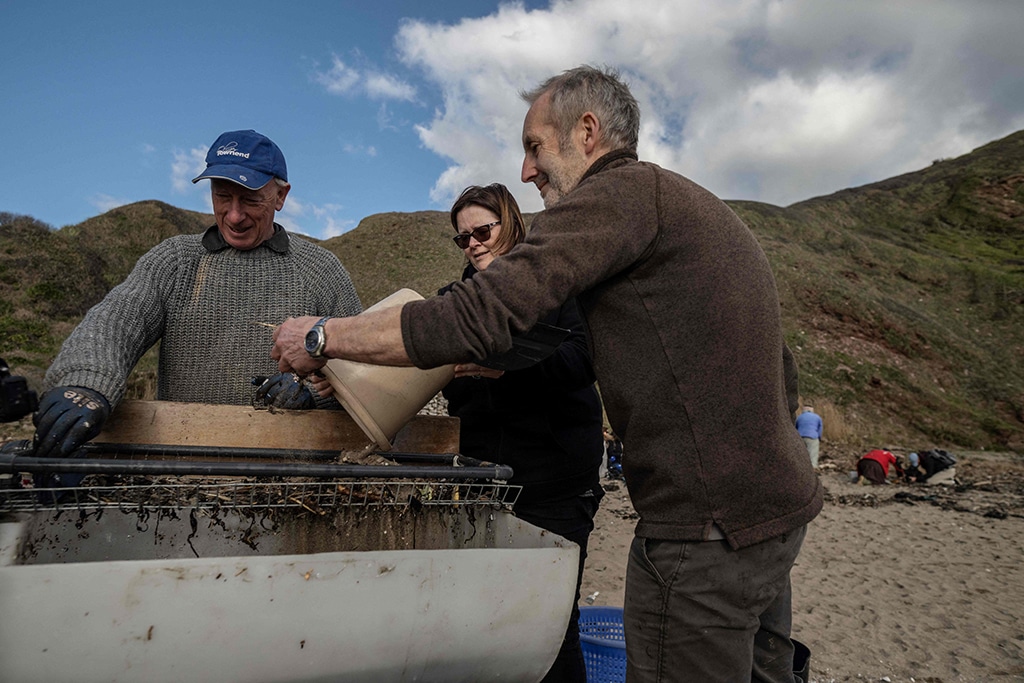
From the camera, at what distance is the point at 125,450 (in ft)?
5.62

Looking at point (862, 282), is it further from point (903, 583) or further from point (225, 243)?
point (225, 243)

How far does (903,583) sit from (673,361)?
225 inches

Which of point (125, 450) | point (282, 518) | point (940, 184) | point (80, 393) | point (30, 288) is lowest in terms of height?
point (282, 518)

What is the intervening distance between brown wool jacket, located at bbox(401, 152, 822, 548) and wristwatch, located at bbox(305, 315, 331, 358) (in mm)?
196

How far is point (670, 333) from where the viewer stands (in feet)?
4.72

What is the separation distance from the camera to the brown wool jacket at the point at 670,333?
1.37 m

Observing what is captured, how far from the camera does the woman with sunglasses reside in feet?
6.93

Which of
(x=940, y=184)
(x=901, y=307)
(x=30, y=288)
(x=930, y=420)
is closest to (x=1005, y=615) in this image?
(x=930, y=420)

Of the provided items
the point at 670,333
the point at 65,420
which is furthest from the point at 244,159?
the point at 670,333

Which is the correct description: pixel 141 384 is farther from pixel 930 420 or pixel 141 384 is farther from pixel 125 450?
pixel 930 420

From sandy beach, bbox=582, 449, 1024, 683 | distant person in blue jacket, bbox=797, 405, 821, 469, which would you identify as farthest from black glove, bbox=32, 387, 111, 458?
distant person in blue jacket, bbox=797, 405, 821, 469

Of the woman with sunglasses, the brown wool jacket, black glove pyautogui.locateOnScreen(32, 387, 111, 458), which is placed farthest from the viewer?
the woman with sunglasses

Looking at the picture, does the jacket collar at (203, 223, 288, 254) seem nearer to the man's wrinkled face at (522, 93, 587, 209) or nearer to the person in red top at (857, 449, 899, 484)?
the man's wrinkled face at (522, 93, 587, 209)

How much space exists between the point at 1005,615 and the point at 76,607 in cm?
618
